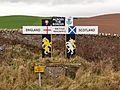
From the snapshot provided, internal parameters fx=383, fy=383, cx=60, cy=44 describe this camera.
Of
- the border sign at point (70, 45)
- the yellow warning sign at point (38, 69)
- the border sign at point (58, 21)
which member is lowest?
the yellow warning sign at point (38, 69)

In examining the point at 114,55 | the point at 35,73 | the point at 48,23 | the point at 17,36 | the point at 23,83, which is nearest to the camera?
the point at 23,83

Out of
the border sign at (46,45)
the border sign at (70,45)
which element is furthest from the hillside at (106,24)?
the border sign at (46,45)

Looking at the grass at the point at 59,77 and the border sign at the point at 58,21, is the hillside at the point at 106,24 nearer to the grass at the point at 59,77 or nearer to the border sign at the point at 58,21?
the border sign at the point at 58,21

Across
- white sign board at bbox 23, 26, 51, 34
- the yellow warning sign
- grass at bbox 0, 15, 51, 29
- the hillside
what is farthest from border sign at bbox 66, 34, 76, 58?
grass at bbox 0, 15, 51, 29

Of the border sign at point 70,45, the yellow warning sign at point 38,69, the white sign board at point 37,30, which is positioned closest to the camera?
the yellow warning sign at point 38,69

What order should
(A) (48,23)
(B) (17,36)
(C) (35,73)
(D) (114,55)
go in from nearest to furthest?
(C) (35,73)
(A) (48,23)
(D) (114,55)
(B) (17,36)

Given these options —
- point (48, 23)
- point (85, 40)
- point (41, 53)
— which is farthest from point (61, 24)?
point (85, 40)

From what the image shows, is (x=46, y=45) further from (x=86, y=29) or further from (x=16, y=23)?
(x=16, y=23)

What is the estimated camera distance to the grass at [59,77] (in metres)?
12.1

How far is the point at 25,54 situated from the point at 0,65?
5.86 ft

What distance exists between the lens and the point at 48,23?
15000mm

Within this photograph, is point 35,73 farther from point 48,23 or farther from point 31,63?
point 48,23

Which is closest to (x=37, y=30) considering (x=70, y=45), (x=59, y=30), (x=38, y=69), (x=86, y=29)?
(x=59, y=30)

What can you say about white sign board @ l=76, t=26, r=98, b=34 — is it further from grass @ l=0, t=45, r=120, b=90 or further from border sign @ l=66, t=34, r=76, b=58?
grass @ l=0, t=45, r=120, b=90
